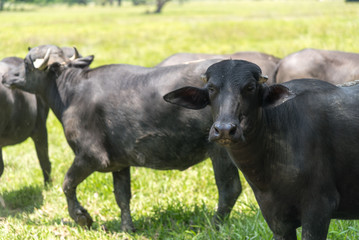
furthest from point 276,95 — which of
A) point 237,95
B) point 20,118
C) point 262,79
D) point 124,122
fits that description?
point 20,118

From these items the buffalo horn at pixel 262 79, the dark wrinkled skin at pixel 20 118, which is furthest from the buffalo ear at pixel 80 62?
the buffalo horn at pixel 262 79

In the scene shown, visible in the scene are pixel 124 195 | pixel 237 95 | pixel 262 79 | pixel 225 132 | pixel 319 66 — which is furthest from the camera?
pixel 319 66

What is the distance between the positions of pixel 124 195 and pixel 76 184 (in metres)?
0.59

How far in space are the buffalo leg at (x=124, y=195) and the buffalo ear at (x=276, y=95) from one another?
3.02 meters

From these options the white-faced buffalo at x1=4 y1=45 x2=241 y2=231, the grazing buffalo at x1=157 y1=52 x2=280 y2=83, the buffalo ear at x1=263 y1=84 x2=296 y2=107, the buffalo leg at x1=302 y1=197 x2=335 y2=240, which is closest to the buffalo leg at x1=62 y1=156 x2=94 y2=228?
the white-faced buffalo at x1=4 y1=45 x2=241 y2=231

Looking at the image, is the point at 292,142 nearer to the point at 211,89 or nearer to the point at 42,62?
the point at 211,89

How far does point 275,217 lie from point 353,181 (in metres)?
0.61

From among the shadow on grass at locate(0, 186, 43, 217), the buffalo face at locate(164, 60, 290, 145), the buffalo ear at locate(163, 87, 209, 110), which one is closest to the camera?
the buffalo face at locate(164, 60, 290, 145)

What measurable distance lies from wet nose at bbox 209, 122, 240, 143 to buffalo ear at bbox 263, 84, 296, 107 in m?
0.43

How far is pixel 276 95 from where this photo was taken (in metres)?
3.50

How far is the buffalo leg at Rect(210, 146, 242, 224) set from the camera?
5.40m

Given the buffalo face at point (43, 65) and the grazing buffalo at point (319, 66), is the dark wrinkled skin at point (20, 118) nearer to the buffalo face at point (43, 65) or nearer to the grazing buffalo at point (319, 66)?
the buffalo face at point (43, 65)

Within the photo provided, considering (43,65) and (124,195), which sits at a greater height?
(43,65)

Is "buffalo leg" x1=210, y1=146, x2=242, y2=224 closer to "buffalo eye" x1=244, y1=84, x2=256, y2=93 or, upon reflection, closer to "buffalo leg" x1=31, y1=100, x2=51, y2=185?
"buffalo eye" x1=244, y1=84, x2=256, y2=93
